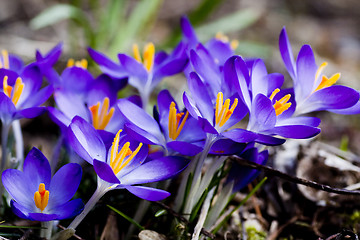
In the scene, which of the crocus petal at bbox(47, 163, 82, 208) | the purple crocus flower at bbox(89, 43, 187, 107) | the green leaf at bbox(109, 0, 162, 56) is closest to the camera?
the crocus petal at bbox(47, 163, 82, 208)

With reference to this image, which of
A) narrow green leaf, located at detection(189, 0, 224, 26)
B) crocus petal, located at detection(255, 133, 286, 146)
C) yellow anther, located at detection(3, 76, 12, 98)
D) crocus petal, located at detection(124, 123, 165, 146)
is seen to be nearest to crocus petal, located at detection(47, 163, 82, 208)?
crocus petal, located at detection(124, 123, 165, 146)

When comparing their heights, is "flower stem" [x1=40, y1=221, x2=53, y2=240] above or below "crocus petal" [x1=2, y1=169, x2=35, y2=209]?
below

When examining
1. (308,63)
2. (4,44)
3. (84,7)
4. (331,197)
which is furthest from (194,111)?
(84,7)

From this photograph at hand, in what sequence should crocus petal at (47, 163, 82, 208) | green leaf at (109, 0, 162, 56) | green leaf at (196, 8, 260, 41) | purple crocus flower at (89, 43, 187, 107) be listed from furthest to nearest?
green leaf at (196, 8, 260, 41)
green leaf at (109, 0, 162, 56)
purple crocus flower at (89, 43, 187, 107)
crocus petal at (47, 163, 82, 208)

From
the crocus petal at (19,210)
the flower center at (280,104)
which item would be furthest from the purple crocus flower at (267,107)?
the crocus petal at (19,210)

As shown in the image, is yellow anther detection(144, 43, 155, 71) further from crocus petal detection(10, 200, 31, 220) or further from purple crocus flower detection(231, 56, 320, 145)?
crocus petal detection(10, 200, 31, 220)

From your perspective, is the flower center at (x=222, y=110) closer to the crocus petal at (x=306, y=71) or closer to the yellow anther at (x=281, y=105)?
the yellow anther at (x=281, y=105)

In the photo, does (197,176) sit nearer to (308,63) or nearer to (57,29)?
(308,63)
